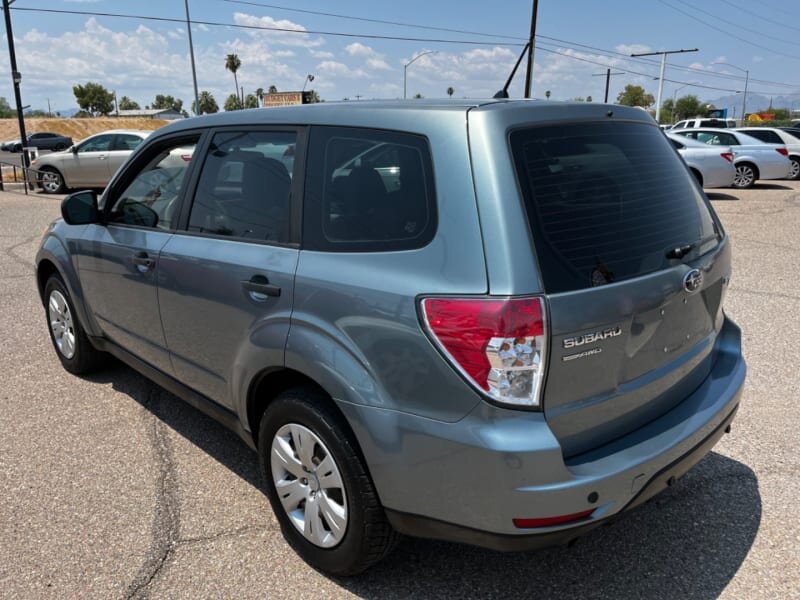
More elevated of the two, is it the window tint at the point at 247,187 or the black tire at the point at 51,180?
the window tint at the point at 247,187

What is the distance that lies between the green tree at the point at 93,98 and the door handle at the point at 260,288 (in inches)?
4001

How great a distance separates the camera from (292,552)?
268 centimetres

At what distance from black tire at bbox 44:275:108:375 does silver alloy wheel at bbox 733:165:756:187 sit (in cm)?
1758

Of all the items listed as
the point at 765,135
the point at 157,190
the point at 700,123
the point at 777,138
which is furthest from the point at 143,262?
Answer: the point at 700,123

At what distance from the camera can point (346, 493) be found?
7.45 ft

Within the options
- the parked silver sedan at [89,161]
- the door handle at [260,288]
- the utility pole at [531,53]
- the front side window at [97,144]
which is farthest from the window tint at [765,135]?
the door handle at [260,288]

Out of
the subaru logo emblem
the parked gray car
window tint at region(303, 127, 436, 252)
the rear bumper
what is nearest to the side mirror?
the parked gray car

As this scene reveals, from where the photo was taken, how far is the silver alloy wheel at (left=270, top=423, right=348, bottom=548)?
7.73ft

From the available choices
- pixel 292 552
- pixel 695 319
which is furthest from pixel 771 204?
pixel 292 552

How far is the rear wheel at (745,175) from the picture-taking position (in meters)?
17.3

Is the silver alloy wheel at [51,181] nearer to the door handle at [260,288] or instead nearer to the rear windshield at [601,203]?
the door handle at [260,288]

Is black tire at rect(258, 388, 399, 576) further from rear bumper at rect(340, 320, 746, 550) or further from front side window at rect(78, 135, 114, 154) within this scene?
front side window at rect(78, 135, 114, 154)

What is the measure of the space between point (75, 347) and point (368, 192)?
10.2 ft

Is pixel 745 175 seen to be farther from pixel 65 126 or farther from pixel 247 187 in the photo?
pixel 65 126
